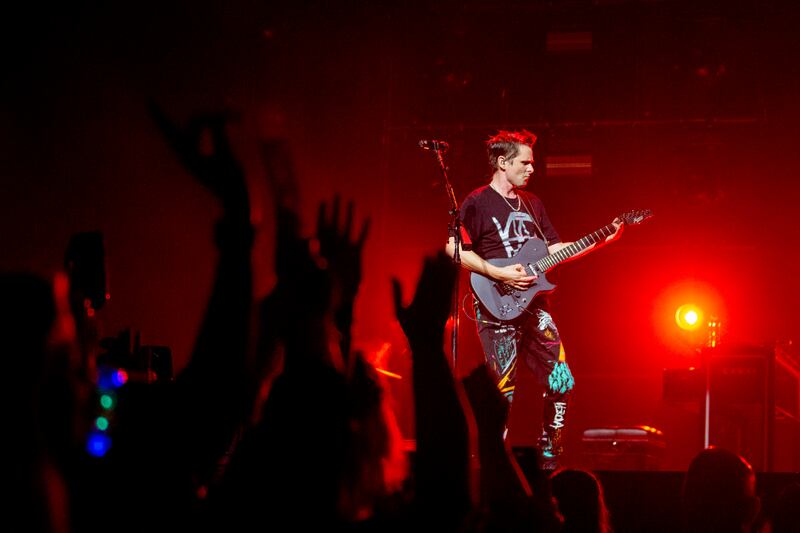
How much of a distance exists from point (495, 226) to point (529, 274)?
0.43 metres

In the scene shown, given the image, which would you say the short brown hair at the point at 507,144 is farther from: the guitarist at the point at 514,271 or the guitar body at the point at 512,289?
the guitar body at the point at 512,289

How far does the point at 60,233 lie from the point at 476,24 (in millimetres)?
4797

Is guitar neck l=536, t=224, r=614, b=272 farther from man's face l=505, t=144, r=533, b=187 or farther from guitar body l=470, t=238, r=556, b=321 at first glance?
man's face l=505, t=144, r=533, b=187

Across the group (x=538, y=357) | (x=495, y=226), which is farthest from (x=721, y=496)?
(x=495, y=226)

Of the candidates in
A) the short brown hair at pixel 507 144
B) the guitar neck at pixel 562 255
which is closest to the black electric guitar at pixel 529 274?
the guitar neck at pixel 562 255

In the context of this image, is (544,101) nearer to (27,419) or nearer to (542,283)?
(542,283)

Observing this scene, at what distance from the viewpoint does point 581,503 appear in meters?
2.47

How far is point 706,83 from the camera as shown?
9.05 meters

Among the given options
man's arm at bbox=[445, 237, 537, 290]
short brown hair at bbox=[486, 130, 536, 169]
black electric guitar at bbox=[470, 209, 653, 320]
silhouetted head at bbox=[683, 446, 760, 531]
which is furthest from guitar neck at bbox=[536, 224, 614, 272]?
silhouetted head at bbox=[683, 446, 760, 531]

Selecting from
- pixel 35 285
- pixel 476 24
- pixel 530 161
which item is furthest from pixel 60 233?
pixel 35 285

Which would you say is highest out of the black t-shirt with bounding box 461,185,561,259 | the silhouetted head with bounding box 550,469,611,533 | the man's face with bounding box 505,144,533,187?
the man's face with bounding box 505,144,533,187

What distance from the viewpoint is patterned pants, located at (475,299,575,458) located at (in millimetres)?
5855

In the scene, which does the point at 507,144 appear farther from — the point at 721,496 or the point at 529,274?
the point at 721,496

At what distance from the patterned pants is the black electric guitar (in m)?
0.07
